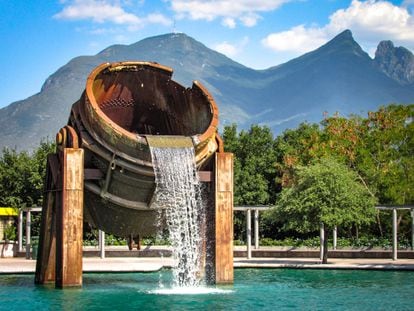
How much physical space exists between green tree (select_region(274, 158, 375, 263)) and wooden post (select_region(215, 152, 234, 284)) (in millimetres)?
12058

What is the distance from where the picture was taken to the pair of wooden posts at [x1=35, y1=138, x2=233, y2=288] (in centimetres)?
1970

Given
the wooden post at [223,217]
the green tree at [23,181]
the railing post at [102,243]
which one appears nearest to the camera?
the wooden post at [223,217]

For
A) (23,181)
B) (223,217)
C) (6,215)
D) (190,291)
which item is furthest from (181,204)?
(23,181)

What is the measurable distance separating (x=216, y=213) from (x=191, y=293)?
7.35 ft

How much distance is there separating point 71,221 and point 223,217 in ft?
12.4

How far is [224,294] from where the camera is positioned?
1959 centimetres

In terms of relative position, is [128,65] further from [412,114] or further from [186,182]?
[412,114]

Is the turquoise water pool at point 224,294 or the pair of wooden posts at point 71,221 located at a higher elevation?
the pair of wooden posts at point 71,221

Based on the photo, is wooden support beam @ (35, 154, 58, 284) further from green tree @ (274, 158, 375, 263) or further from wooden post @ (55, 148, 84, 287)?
green tree @ (274, 158, 375, 263)

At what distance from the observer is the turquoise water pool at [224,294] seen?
58.8 ft

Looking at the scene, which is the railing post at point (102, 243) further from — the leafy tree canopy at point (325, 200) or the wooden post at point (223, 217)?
the wooden post at point (223, 217)

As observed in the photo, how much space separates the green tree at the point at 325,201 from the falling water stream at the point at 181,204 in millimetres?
12087

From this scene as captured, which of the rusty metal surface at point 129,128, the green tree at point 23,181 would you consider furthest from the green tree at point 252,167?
the rusty metal surface at point 129,128

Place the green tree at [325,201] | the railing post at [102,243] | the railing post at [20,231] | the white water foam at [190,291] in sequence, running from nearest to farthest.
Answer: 1. the white water foam at [190,291]
2. the green tree at [325,201]
3. the railing post at [102,243]
4. the railing post at [20,231]
